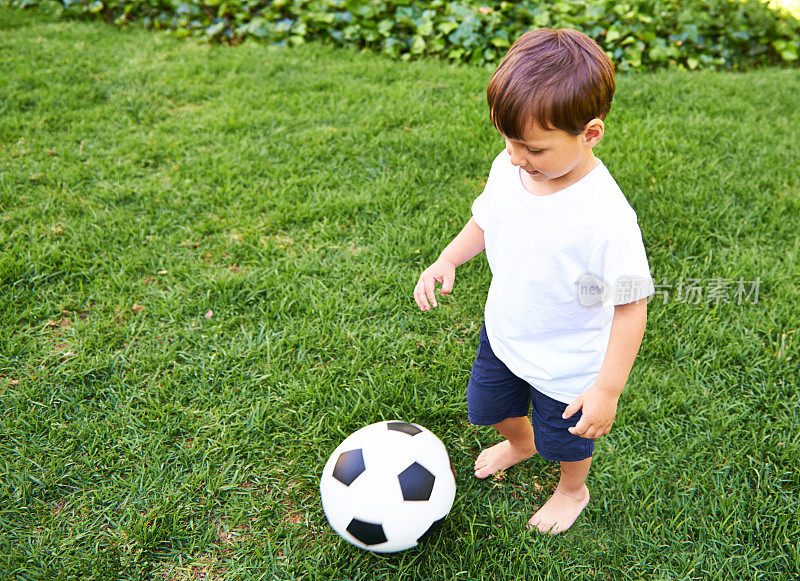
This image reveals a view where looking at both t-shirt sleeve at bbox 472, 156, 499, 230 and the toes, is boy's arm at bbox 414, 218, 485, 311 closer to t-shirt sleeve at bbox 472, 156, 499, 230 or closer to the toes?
t-shirt sleeve at bbox 472, 156, 499, 230

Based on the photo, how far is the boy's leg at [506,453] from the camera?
214cm

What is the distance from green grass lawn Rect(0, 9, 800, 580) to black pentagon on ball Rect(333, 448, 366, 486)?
0.30 m

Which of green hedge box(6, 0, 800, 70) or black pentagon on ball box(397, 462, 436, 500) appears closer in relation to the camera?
black pentagon on ball box(397, 462, 436, 500)

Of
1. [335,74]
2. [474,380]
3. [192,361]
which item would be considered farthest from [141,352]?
[335,74]

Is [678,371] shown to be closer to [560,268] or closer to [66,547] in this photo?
[560,268]

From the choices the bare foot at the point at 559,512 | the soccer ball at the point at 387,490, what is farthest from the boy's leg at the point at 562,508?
the soccer ball at the point at 387,490

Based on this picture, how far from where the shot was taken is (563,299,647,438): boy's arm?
1.43 metres

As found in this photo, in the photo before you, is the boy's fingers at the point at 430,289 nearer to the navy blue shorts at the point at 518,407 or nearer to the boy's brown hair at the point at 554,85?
the navy blue shorts at the point at 518,407

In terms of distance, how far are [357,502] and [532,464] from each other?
2.59 ft

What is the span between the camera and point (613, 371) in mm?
1464

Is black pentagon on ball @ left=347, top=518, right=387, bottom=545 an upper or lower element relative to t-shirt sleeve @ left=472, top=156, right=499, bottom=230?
lower

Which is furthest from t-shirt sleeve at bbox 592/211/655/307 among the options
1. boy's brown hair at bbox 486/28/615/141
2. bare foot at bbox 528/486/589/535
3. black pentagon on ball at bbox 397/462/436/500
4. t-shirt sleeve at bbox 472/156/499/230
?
bare foot at bbox 528/486/589/535

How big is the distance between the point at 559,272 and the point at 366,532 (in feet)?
3.34

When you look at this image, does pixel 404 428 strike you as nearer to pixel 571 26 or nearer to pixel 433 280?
pixel 433 280
